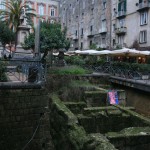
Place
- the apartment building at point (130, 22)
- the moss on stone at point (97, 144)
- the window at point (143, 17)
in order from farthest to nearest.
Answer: the window at point (143, 17) → the apartment building at point (130, 22) → the moss on stone at point (97, 144)

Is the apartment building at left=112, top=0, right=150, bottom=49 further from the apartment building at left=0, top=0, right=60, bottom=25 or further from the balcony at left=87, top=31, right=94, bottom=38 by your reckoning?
the apartment building at left=0, top=0, right=60, bottom=25

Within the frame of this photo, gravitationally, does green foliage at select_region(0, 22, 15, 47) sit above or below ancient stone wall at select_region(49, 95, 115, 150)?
above

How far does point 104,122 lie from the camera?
13711mm

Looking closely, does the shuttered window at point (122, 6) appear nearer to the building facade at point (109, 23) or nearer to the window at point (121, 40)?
the building facade at point (109, 23)

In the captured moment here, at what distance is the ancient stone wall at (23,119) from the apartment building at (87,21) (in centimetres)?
3453

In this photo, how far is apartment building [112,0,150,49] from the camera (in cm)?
3607

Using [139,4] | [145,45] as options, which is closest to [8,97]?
[145,45]

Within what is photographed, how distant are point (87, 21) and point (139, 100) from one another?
1452 inches

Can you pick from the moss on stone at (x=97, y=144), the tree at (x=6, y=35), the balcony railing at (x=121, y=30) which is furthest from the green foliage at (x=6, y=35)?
the moss on stone at (x=97, y=144)

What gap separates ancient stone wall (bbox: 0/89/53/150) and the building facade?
26526 mm

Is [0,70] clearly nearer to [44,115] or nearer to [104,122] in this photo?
[44,115]

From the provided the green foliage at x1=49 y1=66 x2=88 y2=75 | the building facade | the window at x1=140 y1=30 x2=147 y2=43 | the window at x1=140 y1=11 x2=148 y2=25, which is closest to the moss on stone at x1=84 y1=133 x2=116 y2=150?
the green foliage at x1=49 y1=66 x2=88 y2=75

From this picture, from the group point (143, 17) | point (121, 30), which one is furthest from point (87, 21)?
point (143, 17)

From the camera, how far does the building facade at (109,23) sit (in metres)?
37.1
